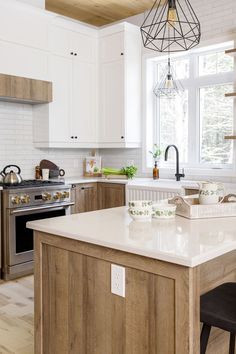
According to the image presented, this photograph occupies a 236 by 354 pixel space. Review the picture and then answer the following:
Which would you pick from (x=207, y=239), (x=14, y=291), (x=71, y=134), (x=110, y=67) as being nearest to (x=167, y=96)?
(x=110, y=67)

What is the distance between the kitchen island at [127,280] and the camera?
1411 mm

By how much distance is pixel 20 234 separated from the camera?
404 cm

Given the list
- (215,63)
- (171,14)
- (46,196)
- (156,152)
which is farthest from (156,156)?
(171,14)

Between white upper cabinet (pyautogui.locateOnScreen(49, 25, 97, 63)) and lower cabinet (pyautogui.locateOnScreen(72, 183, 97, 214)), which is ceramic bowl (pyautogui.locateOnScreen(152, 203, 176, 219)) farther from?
white upper cabinet (pyautogui.locateOnScreen(49, 25, 97, 63))

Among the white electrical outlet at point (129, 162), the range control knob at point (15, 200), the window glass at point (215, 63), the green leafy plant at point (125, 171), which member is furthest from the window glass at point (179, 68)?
the range control knob at point (15, 200)

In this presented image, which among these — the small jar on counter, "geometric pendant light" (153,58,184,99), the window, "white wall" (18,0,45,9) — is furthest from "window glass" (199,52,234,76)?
the small jar on counter

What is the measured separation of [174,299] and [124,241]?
29 centimetres

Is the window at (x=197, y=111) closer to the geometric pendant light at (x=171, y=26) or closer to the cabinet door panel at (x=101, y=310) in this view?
the geometric pendant light at (x=171, y=26)

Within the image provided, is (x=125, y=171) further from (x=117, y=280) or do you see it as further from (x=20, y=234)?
(x=117, y=280)

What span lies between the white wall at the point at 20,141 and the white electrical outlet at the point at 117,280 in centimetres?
329

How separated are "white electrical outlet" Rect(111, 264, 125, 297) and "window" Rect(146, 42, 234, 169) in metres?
3.27

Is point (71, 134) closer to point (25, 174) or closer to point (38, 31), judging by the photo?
point (25, 174)

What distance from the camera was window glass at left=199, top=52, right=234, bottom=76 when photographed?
15.0 ft

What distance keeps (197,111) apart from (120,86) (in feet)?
3.36
